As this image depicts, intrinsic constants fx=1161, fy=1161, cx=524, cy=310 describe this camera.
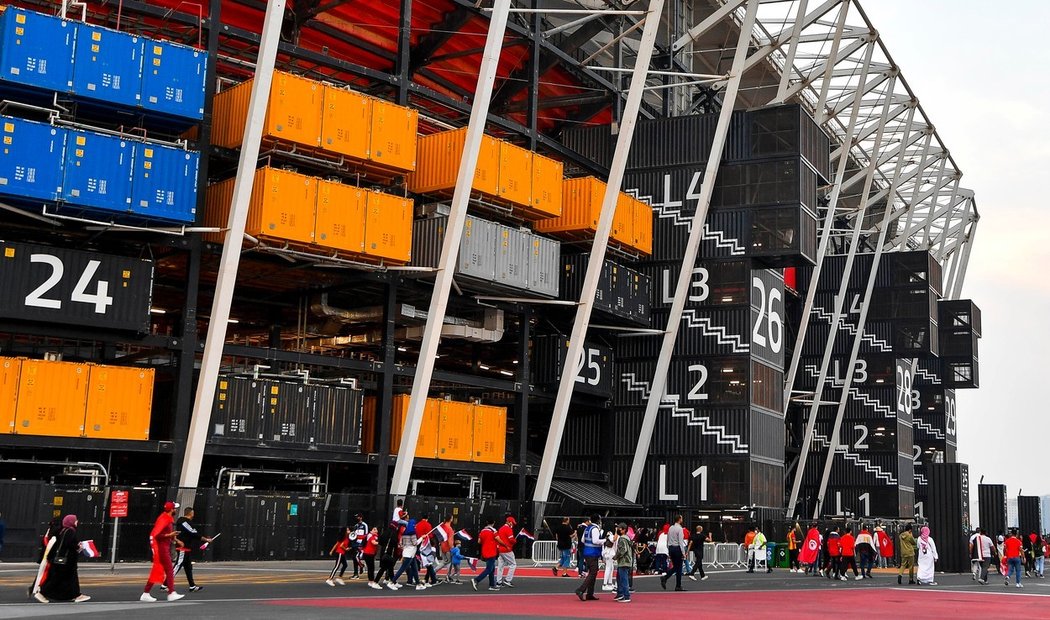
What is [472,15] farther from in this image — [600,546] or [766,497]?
[600,546]

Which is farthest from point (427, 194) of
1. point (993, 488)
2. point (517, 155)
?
point (993, 488)

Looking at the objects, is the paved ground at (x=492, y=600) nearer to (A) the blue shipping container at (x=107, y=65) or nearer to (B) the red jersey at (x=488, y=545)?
(B) the red jersey at (x=488, y=545)

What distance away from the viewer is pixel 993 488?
58.2m

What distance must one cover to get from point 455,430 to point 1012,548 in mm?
22254

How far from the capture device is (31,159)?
3538cm

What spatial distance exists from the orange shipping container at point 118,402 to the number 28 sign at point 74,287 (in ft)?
5.06

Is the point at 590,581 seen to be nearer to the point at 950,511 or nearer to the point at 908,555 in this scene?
the point at 908,555

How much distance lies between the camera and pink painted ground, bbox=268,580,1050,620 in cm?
2094

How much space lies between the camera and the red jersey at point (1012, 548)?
34.6m

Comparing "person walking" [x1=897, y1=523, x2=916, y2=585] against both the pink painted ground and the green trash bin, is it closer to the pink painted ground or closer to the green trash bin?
the pink painted ground

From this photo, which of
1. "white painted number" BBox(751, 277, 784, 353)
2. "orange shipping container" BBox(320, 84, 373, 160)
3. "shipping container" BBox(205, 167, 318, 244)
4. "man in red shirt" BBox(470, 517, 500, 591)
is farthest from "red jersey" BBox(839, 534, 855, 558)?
"orange shipping container" BBox(320, 84, 373, 160)

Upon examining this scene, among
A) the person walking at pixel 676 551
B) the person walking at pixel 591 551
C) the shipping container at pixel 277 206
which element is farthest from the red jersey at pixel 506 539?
the shipping container at pixel 277 206

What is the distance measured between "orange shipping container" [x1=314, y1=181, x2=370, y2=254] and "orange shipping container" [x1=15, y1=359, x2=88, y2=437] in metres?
9.15

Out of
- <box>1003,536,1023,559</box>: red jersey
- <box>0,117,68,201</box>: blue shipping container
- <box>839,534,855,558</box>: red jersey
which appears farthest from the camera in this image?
<box>839,534,855,558</box>: red jersey
